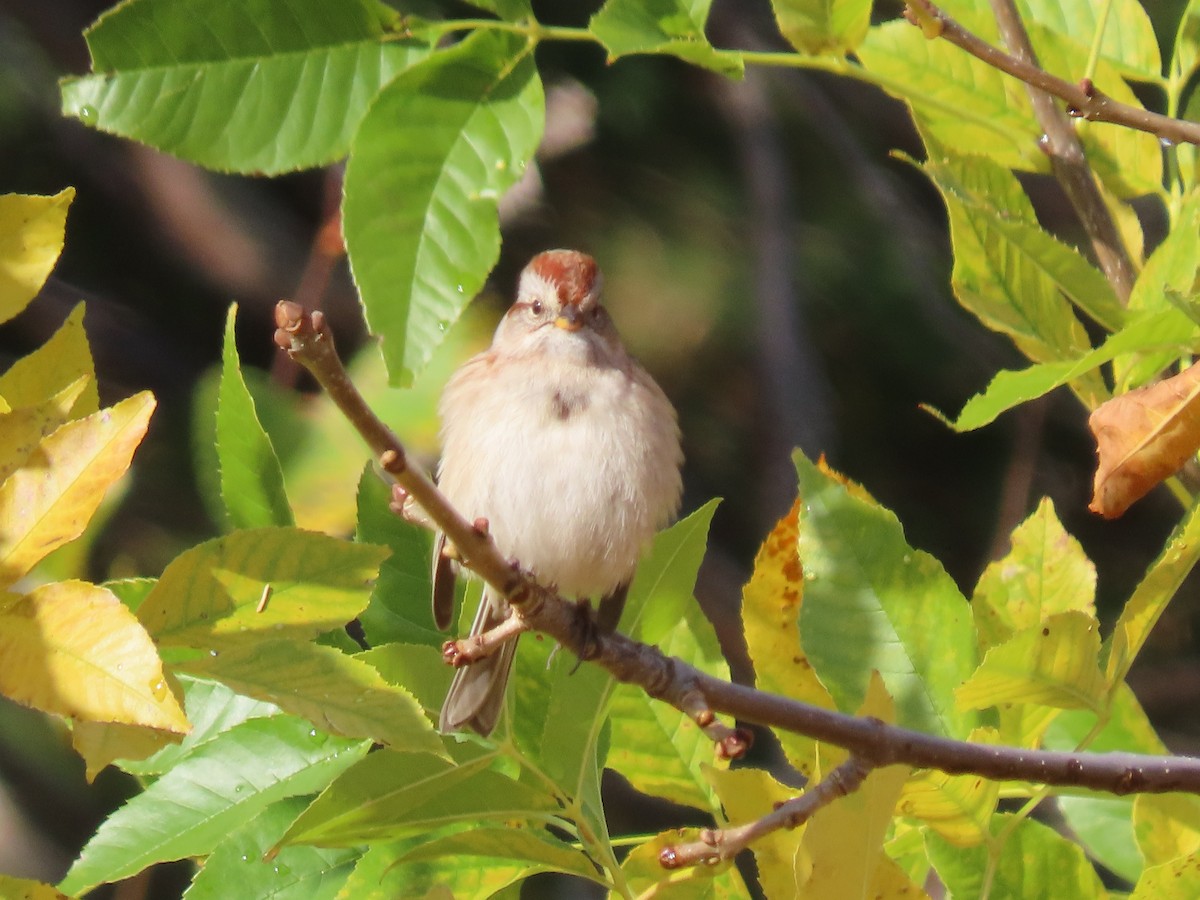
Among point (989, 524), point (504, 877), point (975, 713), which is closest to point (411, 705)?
point (504, 877)

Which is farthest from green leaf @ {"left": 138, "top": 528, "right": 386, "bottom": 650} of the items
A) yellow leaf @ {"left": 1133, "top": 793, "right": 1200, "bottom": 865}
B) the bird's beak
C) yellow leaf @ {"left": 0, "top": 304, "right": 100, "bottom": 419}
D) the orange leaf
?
the bird's beak

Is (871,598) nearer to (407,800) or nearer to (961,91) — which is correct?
(407,800)

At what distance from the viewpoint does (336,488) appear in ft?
7.38

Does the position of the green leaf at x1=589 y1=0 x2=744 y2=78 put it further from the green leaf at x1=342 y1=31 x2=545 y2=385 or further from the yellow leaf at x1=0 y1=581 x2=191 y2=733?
the yellow leaf at x1=0 y1=581 x2=191 y2=733

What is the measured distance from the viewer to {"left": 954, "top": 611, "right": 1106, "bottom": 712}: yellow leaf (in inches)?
44.5

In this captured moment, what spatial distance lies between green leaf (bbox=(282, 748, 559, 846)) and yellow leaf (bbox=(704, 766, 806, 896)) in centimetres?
16

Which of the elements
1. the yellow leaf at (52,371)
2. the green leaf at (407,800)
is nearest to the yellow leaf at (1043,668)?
the green leaf at (407,800)

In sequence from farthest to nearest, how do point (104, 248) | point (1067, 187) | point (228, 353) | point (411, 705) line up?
point (104, 248) → point (1067, 187) → point (228, 353) → point (411, 705)

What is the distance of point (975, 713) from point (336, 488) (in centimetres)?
116

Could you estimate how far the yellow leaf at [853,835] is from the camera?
3.45 ft

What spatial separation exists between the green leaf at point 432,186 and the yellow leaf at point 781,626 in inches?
14.8

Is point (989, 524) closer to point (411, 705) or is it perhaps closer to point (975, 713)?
point (975, 713)

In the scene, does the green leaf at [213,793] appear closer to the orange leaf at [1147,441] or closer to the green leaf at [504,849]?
the green leaf at [504,849]

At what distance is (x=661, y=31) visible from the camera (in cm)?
134
